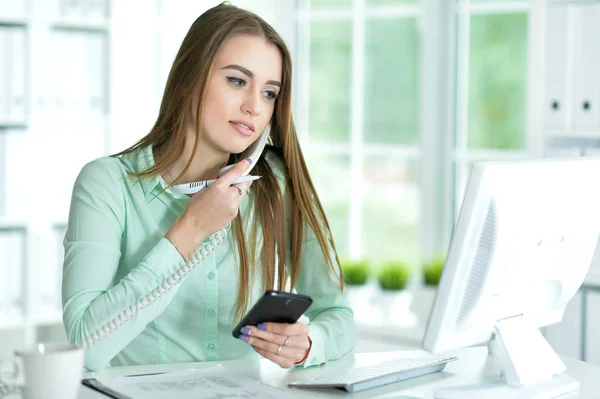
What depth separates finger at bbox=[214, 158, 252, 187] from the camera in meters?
1.68

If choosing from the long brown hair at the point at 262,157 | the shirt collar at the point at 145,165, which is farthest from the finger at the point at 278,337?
the shirt collar at the point at 145,165

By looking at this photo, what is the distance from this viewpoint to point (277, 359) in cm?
155

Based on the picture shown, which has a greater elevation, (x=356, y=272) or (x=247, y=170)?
(x=247, y=170)

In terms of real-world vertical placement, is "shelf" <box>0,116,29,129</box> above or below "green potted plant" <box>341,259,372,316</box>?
above

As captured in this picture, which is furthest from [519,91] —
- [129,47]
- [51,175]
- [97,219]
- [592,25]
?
[97,219]

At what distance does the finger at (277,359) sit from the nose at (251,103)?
53 cm

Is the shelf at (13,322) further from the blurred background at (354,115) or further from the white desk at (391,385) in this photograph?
the white desk at (391,385)

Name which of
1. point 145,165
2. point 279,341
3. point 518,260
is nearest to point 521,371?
point 518,260

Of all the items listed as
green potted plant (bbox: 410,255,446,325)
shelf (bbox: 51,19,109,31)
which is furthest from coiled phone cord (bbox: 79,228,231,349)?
shelf (bbox: 51,19,109,31)

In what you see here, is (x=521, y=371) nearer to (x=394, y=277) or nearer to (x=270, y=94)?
(x=270, y=94)

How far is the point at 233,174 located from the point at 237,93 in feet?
0.70

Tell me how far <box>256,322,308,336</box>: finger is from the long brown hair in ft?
0.99

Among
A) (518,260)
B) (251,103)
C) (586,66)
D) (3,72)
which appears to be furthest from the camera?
(3,72)

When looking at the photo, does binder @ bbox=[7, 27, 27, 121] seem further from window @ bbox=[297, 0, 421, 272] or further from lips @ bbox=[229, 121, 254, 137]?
lips @ bbox=[229, 121, 254, 137]
